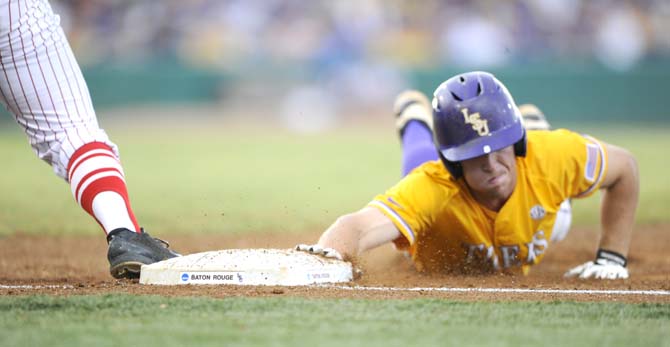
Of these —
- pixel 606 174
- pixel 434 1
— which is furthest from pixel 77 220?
pixel 434 1

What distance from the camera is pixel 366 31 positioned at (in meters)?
20.0

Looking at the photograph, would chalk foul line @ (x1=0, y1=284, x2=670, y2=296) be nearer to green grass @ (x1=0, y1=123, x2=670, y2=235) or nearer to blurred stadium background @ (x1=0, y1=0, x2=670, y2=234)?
green grass @ (x1=0, y1=123, x2=670, y2=235)

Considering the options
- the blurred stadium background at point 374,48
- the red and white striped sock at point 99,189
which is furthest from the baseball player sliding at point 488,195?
the blurred stadium background at point 374,48

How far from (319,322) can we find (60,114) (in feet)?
5.83

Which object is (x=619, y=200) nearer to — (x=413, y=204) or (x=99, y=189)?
(x=413, y=204)

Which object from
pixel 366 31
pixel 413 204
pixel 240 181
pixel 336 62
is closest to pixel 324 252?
pixel 413 204

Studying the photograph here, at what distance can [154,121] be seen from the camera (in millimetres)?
19797

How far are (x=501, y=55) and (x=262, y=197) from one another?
438 inches

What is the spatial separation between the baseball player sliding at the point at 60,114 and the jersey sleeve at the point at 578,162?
1978mm

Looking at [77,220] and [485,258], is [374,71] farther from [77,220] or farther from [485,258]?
[485,258]

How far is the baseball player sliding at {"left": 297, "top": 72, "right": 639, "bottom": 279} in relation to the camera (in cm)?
432

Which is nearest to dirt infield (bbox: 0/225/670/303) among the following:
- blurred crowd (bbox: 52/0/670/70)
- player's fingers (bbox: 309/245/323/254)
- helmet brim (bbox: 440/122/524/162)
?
player's fingers (bbox: 309/245/323/254)

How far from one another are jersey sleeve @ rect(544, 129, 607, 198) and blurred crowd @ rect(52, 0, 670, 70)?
14.5m

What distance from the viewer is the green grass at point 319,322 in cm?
280
